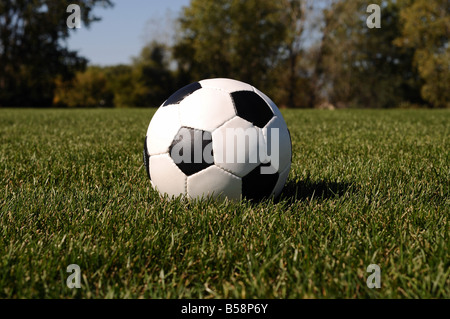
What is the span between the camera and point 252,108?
2900 millimetres

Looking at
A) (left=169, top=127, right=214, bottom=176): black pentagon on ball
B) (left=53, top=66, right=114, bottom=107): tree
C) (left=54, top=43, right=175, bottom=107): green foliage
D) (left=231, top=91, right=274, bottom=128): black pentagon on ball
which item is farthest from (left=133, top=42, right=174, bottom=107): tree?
(left=169, top=127, right=214, bottom=176): black pentagon on ball

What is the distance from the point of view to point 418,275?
1.86 m

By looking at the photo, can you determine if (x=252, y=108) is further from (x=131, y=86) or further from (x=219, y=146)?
(x=131, y=86)

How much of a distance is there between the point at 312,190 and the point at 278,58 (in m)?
44.1

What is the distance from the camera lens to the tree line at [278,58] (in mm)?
35688

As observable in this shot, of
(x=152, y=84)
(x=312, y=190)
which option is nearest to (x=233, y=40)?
(x=152, y=84)

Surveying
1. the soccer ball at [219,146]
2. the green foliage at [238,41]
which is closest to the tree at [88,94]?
the green foliage at [238,41]

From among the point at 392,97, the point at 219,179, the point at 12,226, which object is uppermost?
the point at 392,97

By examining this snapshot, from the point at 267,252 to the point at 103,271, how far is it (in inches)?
32.4

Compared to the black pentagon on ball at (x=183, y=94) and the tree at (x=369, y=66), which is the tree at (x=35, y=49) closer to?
the tree at (x=369, y=66)

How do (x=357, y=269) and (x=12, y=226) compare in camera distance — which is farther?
(x=12, y=226)

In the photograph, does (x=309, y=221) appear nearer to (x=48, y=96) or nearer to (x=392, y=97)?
(x=48, y=96)

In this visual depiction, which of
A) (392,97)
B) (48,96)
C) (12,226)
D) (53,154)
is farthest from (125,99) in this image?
(12,226)

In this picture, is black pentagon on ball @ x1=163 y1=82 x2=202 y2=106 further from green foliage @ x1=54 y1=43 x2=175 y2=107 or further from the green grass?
green foliage @ x1=54 y1=43 x2=175 y2=107
